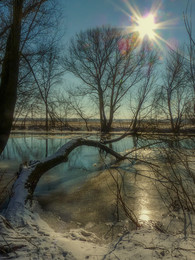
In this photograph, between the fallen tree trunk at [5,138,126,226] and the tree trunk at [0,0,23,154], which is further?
the tree trunk at [0,0,23,154]

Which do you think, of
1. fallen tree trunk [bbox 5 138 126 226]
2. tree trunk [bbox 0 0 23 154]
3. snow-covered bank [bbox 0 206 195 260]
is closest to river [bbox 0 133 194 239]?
fallen tree trunk [bbox 5 138 126 226]

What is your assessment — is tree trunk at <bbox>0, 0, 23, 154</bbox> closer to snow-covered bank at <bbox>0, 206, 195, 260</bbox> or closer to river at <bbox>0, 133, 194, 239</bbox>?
river at <bbox>0, 133, 194, 239</bbox>

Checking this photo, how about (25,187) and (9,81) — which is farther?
(9,81)

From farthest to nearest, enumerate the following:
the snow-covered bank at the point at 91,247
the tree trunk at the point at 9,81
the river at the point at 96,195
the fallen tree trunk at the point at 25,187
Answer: the tree trunk at the point at 9,81
the river at the point at 96,195
the fallen tree trunk at the point at 25,187
the snow-covered bank at the point at 91,247

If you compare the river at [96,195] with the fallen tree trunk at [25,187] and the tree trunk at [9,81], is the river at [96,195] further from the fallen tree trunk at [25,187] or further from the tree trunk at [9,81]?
the tree trunk at [9,81]

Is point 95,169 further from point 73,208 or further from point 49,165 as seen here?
point 73,208

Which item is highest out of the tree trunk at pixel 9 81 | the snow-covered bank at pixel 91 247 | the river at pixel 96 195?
the tree trunk at pixel 9 81

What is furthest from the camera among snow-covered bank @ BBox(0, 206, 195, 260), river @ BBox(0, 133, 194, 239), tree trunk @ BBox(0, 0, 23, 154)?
tree trunk @ BBox(0, 0, 23, 154)

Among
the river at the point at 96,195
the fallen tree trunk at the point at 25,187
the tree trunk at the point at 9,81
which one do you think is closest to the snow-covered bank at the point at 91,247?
the fallen tree trunk at the point at 25,187

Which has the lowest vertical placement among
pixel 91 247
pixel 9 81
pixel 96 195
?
pixel 96 195

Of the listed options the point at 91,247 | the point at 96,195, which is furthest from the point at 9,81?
the point at 91,247

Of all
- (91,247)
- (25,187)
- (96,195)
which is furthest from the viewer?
(96,195)

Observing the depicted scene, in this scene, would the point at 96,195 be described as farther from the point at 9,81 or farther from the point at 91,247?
the point at 9,81

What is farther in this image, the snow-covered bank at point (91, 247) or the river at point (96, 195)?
the river at point (96, 195)
